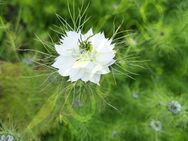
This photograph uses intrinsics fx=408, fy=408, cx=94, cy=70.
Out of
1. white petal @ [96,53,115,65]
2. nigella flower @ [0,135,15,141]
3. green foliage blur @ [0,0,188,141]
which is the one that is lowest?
nigella flower @ [0,135,15,141]

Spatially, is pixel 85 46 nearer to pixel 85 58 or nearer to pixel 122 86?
pixel 85 58

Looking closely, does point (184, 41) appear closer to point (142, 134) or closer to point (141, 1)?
point (141, 1)

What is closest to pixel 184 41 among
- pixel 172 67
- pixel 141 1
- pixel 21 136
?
pixel 172 67

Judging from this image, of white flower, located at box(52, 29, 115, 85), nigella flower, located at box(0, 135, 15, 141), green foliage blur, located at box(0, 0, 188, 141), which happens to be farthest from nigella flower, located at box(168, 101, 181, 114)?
nigella flower, located at box(0, 135, 15, 141)

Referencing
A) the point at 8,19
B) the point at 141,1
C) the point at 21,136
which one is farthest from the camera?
the point at 8,19

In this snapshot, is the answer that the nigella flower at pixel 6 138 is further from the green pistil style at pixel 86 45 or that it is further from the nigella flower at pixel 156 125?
the nigella flower at pixel 156 125

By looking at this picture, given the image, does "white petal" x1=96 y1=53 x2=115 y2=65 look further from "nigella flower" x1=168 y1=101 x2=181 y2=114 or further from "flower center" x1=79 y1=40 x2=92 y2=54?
"nigella flower" x1=168 y1=101 x2=181 y2=114

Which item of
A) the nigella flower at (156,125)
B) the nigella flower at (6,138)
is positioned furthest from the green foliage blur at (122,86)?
the nigella flower at (6,138)
